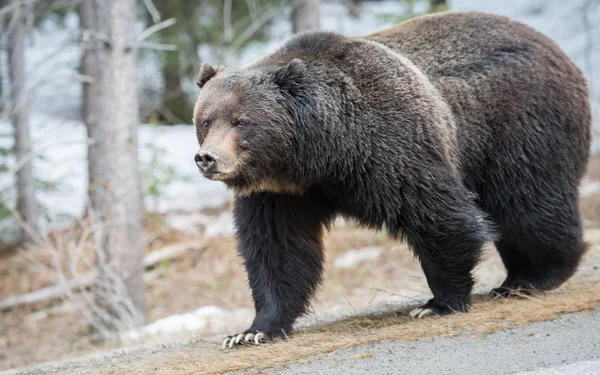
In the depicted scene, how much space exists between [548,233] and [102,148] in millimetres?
5686

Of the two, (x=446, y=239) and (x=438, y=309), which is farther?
(x=438, y=309)

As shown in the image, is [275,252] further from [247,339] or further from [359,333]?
[359,333]

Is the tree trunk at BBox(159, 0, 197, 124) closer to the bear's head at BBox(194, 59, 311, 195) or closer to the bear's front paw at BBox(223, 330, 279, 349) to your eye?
the bear's head at BBox(194, 59, 311, 195)

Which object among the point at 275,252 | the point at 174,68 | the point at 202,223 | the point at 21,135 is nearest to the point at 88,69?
the point at 21,135

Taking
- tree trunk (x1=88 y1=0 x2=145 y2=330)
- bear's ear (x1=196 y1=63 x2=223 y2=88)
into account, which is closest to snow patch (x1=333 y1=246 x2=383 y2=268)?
tree trunk (x1=88 y1=0 x2=145 y2=330)

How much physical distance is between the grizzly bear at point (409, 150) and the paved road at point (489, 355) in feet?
3.05

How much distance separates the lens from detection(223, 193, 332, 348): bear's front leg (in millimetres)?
5590

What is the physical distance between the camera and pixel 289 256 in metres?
5.64

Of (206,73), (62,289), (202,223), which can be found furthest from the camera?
(202,223)

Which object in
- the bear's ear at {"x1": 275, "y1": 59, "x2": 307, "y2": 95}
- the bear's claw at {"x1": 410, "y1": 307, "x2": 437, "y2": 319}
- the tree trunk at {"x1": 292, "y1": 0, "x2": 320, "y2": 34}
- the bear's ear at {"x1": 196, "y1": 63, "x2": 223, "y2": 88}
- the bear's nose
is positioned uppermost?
the tree trunk at {"x1": 292, "y1": 0, "x2": 320, "y2": 34}

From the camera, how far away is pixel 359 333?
5.29 m

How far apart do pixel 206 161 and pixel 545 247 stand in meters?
3.15

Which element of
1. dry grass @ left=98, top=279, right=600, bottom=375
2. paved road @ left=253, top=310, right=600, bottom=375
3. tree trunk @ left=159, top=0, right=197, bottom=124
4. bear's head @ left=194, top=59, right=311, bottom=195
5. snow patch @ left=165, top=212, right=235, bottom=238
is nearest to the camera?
paved road @ left=253, top=310, right=600, bottom=375

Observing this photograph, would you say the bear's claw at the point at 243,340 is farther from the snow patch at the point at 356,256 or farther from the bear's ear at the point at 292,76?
the snow patch at the point at 356,256
